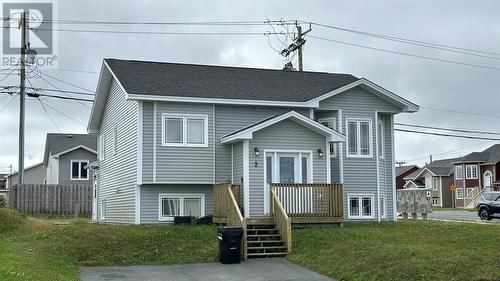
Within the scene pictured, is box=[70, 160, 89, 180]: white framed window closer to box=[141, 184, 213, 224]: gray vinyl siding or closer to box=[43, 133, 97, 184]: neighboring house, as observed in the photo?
box=[43, 133, 97, 184]: neighboring house

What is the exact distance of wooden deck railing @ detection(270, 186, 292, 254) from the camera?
1812cm

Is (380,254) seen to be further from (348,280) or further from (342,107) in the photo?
(342,107)

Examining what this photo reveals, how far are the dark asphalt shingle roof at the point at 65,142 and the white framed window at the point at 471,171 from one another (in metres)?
45.4

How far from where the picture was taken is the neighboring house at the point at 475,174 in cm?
7075

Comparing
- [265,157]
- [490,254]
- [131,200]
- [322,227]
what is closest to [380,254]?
[490,254]

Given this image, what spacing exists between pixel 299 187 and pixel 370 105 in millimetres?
6392

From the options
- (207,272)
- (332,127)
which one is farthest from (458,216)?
(207,272)

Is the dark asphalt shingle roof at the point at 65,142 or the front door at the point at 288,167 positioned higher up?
the dark asphalt shingle roof at the point at 65,142

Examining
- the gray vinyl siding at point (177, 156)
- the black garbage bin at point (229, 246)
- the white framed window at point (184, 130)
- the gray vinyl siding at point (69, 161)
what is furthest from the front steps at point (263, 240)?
the gray vinyl siding at point (69, 161)

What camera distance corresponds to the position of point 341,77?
2930cm

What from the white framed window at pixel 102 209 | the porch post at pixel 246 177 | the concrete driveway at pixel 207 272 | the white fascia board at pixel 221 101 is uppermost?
the white fascia board at pixel 221 101

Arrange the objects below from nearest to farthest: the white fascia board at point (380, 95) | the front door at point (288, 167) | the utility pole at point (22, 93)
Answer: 1. the front door at point (288, 167)
2. the white fascia board at point (380, 95)
3. the utility pole at point (22, 93)

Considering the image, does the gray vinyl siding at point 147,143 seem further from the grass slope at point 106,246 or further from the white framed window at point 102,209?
the white framed window at point 102,209

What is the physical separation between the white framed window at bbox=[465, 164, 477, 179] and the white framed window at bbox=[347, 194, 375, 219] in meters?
53.3
